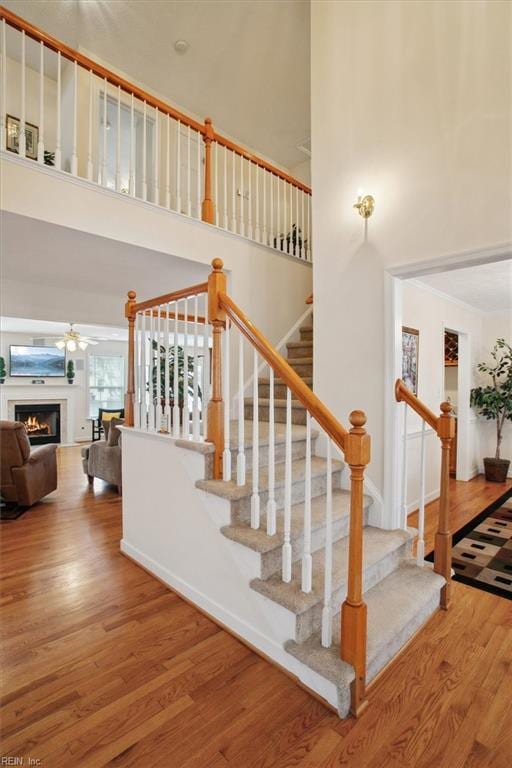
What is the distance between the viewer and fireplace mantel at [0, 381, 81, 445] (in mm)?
8352

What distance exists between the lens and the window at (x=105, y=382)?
9.79 metres

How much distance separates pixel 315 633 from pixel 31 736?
1263mm

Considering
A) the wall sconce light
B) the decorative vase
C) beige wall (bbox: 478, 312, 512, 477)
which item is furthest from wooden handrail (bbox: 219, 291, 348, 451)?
beige wall (bbox: 478, 312, 512, 477)

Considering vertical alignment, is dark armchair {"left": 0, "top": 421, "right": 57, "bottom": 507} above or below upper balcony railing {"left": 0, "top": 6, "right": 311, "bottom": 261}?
below

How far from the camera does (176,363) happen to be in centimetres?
254

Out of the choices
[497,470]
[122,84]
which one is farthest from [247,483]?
[497,470]

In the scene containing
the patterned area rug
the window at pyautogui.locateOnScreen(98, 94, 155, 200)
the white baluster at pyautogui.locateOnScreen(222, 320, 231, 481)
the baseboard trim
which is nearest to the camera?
the baseboard trim

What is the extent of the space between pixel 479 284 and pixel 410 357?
1.21 meters

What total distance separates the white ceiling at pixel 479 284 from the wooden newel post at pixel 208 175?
214cm


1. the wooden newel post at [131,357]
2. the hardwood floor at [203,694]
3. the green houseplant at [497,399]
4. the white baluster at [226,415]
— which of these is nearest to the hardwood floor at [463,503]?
the green houseplant at [497,399]

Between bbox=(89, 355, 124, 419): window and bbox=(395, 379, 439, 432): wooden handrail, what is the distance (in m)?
8.66

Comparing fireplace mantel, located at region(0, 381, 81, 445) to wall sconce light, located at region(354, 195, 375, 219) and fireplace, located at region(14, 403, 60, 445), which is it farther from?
wall sconce light, located at region(354, 195, 375, 219)

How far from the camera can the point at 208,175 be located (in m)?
3.64

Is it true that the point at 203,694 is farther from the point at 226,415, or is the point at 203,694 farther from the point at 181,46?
the point at 181,46
